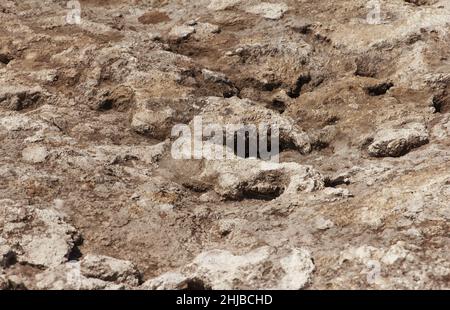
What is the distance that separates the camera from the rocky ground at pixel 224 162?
40.3 ft

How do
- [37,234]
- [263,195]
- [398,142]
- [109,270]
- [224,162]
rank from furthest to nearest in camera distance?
[398,142] < [224,162] < [263,195] < [37,234] < [109,270]

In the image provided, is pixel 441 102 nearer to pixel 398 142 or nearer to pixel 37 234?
pixel 398 142

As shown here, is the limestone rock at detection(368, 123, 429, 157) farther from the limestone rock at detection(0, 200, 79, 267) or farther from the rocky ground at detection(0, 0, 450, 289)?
the limestone rock at detection(0, 200, 79, 267)

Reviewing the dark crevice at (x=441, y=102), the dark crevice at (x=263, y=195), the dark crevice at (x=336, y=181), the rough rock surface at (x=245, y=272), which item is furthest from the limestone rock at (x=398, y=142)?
the rough rock surface at (x=245, y=272)

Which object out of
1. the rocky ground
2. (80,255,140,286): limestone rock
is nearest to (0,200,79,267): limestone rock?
the rocky ground

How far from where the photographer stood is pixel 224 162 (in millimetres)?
16234

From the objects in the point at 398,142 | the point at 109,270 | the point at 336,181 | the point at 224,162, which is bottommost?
the point at 336,181

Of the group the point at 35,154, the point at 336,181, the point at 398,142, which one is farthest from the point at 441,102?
the point at 35,154

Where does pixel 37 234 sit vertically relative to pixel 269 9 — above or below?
below

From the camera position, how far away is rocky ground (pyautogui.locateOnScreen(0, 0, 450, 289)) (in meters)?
12.3

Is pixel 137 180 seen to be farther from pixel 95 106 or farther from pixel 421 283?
pixel 421 283

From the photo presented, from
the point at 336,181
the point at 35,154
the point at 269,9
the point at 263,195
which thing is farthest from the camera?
the point at 269,9

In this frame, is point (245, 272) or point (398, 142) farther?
point (398, 142)
